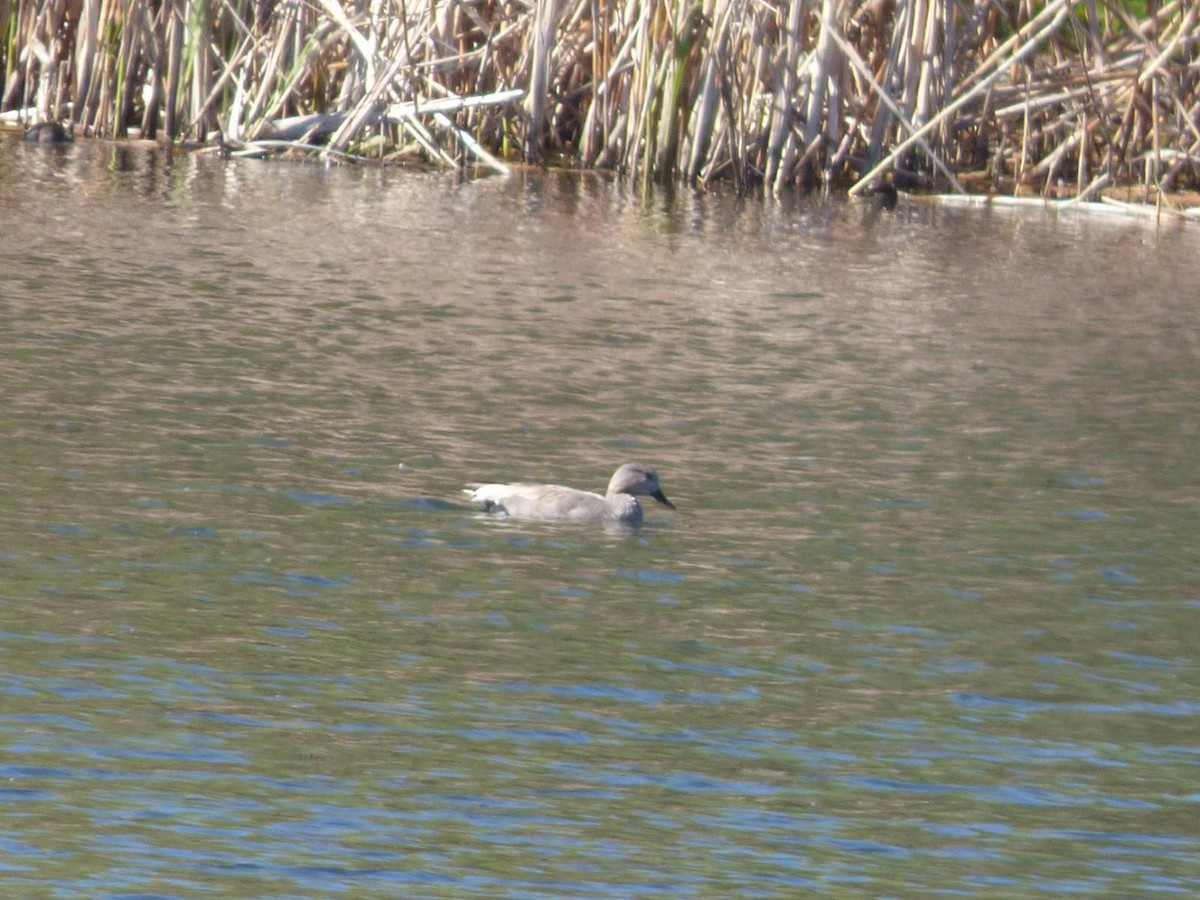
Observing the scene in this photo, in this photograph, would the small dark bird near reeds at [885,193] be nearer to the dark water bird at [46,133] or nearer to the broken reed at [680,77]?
the broken reed at [680,77]

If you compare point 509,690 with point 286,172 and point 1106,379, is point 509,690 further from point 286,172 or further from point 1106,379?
point 286,172

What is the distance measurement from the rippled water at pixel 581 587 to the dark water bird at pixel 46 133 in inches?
263

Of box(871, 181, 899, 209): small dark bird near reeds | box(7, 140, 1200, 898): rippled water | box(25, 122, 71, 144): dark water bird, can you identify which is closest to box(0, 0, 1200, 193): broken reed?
box(871, 181, 899, 209): small dark bird near reeds

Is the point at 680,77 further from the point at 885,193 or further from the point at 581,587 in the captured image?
the point at 581,587

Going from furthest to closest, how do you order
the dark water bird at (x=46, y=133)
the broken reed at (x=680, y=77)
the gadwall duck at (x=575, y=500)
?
the dark water bird at (x=46, y=133) → the broken reed at (x=680, y=77) → the gadwall duck at (x=575, y=500)

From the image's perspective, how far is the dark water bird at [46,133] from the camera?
80.1 ft

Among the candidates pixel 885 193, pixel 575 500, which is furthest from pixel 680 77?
pixel 575 500

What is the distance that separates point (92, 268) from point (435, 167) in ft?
28.6

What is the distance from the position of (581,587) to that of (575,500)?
3.43 ft

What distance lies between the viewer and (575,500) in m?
10.1

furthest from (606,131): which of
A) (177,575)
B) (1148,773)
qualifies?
(1148,773)

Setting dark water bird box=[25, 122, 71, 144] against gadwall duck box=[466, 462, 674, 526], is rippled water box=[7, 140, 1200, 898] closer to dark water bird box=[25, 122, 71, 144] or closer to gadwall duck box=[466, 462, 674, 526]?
gadwall duck box=[466, 462, 674, 526]

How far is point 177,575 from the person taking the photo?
347 inches

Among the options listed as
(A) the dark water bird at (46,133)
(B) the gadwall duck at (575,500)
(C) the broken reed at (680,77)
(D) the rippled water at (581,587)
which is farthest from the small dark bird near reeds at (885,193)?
(B) the gadwall duck at (575,500)
